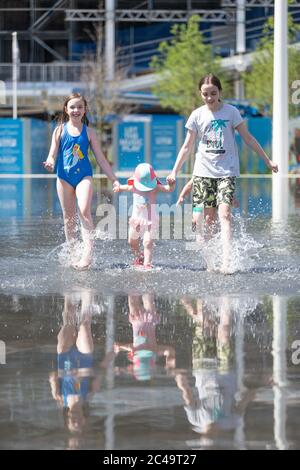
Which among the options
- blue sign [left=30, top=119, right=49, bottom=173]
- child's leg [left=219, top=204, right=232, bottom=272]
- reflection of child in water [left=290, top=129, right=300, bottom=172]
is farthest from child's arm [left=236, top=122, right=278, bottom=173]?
blue sign [left=30, top=119, right=49, bottom=173]

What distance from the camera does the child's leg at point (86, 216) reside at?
38.2 ft

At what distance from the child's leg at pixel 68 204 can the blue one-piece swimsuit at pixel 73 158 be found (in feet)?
0.21

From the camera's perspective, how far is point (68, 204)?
11977 millimetres

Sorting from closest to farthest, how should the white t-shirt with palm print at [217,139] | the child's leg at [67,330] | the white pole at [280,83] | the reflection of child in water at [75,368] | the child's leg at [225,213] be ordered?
1. the reflection of child in water at [75,368]
2. the child's leg at [67,330]
3. the child's leg at [225,213]
4. the white t-shirt with palm print at [217,139]
5. the white pole at [280,83]

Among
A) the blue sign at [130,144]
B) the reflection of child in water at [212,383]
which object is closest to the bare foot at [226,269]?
the reflection of child in water at [212,383]

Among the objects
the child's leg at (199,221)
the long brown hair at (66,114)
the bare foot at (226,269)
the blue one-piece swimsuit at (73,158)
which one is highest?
the long brown hair at (66,114)

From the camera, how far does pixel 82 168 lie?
11.8m

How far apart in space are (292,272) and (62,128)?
8.45ft

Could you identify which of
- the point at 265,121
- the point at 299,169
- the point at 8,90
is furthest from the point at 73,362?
the point at 8,90

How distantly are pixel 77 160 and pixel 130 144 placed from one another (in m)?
33.6

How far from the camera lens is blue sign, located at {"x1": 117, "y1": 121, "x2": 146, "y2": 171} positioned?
45.0 meters

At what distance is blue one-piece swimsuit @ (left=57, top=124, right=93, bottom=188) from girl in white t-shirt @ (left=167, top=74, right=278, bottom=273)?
2.95 feet

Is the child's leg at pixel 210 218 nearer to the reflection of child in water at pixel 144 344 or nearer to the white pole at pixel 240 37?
the reflection of child in water at pixel 144 344
